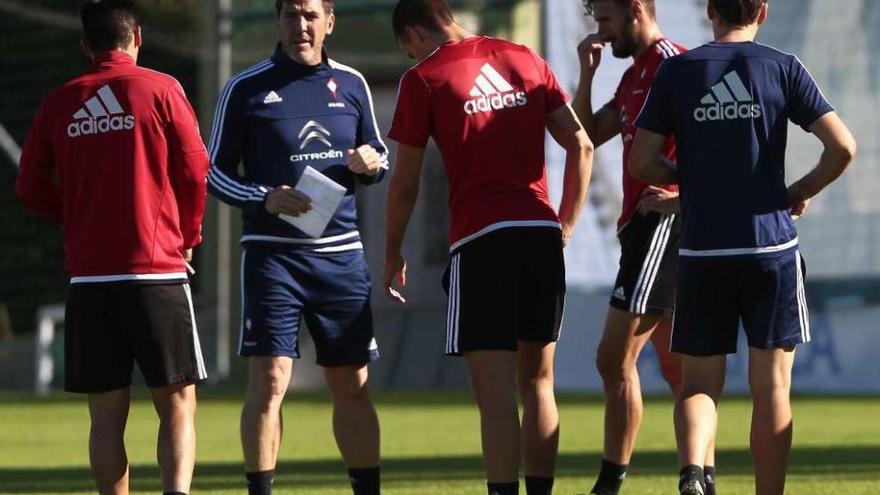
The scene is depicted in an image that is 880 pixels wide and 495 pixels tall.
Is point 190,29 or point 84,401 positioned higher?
point 190,29

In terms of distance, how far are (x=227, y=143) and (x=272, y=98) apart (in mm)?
276

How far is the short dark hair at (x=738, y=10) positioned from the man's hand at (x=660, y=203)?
1.20 metres

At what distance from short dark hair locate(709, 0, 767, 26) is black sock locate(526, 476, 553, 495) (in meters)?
2.03

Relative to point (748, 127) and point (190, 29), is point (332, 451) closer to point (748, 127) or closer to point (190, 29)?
point (748, 127)

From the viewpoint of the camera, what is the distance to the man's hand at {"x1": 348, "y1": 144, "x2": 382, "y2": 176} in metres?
8.23

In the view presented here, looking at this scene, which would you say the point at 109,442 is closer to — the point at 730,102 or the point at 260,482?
the point at 260,482

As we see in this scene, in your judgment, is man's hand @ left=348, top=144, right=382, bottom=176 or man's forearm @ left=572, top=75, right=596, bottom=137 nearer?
man's hand @ left=348, top=144, right=382, bottom=176

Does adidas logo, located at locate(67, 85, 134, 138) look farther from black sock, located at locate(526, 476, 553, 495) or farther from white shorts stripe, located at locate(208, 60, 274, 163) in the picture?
black sock, located at locate(526, 476, 553, 495)

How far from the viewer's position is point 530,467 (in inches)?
317

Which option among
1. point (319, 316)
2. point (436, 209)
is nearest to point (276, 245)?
point (319, 316)

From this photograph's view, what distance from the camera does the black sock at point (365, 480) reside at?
845 cm

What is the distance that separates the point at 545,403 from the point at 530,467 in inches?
10.7

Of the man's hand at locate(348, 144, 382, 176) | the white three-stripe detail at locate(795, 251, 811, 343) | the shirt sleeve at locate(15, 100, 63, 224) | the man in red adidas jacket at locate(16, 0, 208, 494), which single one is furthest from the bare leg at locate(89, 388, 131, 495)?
the white three-stripe detail at locate(795, 251, 811, 343)

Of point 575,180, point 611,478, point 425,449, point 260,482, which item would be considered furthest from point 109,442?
point 425,449
